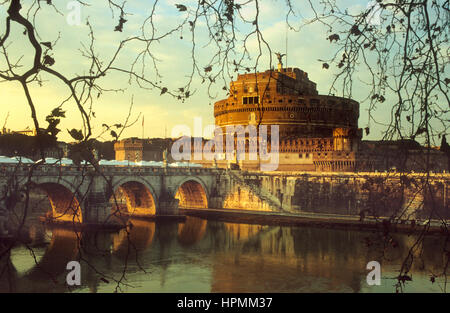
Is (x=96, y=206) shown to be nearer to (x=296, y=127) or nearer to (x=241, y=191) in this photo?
(x=241, y=191)

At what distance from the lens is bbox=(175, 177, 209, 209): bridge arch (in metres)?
46.9

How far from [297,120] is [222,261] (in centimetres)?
3355

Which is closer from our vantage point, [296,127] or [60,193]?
[60,193]

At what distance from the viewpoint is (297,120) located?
55.4 meters

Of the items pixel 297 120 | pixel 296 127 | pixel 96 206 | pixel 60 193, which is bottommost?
pixel 96 206

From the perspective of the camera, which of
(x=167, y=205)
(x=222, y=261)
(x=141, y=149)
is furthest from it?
(x=141, y=149)

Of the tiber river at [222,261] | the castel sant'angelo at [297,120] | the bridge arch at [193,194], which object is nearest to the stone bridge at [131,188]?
the bridge arch at [193,194]

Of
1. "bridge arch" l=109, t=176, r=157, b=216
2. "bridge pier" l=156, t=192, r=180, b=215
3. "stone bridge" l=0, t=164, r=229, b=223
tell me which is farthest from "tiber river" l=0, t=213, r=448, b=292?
"bridge arch" l=109, t=176, r=157, b=216

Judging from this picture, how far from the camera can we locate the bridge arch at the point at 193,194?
46.9 metres

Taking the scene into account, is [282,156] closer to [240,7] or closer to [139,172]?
[139,172]

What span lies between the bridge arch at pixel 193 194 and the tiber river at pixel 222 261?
39.5 ft

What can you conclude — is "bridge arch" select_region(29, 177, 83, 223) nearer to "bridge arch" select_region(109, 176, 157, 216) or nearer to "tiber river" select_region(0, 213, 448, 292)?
"tiber river" select_region(0, 213, 448, 292)

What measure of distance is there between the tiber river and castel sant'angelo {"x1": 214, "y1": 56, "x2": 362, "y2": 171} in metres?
14.3

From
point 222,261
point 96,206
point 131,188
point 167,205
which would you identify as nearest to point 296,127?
point 167,205
